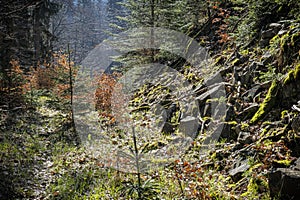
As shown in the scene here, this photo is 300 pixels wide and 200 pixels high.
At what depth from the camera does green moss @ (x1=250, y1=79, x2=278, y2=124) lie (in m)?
4.80

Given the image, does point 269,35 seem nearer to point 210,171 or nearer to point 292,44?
point 292,44

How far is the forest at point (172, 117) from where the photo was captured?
420 centimetres

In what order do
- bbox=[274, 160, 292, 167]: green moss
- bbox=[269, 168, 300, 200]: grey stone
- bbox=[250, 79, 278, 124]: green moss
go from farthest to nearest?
bbox=[250, 79, 278, 124]: green moss < bbox=[274, 160, 292, 167]: green moss < bbox=[269, 168, 300, 200]: grey stone

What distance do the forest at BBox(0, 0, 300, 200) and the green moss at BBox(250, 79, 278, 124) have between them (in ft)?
0.08

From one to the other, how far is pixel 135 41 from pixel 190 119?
7.37 metres

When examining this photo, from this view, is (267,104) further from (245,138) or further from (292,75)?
(245,138)

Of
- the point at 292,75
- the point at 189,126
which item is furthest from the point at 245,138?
the point at 189,126

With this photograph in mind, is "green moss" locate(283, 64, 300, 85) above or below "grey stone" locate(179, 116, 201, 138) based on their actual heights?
above

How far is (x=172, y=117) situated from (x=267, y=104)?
342 centimetres

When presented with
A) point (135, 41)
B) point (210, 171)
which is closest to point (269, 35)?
point (210, 171)

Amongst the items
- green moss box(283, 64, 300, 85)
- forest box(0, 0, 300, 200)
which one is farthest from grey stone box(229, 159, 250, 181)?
green moss box(283, 64, 300, 85)

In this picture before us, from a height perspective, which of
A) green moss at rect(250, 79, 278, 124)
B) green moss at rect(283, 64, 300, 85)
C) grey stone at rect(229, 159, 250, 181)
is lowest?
grey stone at rect(229, 159, 250, 181)

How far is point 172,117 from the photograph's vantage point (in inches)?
308

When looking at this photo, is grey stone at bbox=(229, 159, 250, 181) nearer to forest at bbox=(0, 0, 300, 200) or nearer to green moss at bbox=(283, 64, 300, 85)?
forest at bbox=(0, 0, 300, 200)
